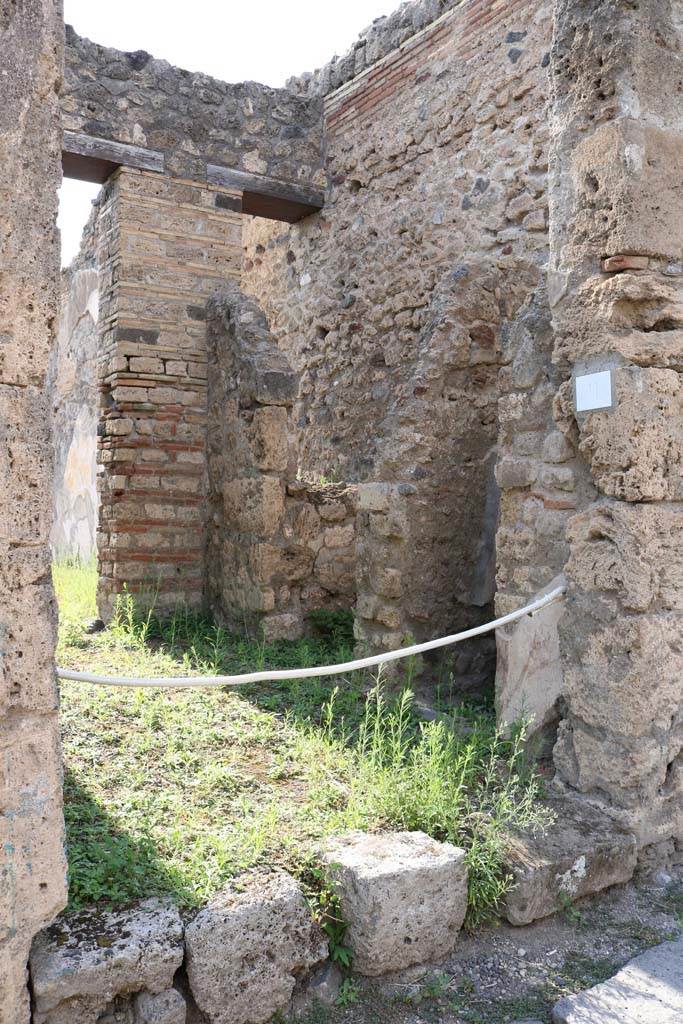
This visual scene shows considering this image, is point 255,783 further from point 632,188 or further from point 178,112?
point 178,112

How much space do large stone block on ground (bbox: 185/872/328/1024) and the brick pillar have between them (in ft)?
14.8

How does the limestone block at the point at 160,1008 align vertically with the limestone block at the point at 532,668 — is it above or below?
below

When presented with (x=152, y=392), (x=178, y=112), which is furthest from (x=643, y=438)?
(x=178, y=112)

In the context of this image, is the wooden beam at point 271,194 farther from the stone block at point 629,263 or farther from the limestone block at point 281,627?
the stone block at point 629,263

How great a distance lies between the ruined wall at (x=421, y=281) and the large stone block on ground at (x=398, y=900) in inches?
84.1

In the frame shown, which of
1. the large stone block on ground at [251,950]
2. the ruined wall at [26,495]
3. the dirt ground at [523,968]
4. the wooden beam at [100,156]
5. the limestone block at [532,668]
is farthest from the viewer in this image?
the wooden beam at [100,156]

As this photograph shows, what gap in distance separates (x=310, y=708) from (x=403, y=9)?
6.47m

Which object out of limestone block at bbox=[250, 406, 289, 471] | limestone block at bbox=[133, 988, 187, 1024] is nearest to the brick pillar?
limestone block at bbox=[250, 406, 289, 471]

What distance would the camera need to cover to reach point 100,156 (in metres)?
6.82

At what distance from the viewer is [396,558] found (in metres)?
4.81

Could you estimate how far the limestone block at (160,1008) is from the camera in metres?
2.29

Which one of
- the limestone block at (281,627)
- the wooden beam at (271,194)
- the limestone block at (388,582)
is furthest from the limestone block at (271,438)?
the wooden beam at (271,194)

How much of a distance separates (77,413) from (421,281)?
5283mm

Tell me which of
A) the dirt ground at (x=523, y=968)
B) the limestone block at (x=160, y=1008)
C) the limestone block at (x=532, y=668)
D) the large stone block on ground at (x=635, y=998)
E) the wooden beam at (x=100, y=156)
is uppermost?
the wooden beam at (x=100, y=156)
